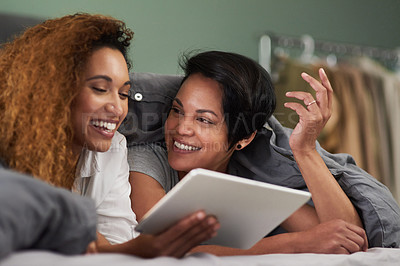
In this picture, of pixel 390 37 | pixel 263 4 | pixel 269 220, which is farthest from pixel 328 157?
pixel 390 37

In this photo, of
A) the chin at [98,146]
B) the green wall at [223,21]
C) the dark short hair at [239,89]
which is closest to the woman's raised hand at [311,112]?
the dark short hair at [239,89]

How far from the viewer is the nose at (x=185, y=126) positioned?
1240 millimetres

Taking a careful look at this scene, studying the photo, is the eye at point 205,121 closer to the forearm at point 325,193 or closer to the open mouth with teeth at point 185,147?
the open mouth with teeth at point 185,147

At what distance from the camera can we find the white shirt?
1030 mm

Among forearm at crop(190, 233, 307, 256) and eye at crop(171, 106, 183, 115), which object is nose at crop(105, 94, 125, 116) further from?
forearm at crop(190, 233, 307, 256)

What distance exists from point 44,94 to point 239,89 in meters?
0.54

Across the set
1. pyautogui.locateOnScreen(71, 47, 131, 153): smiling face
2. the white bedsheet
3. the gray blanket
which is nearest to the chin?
pyautogui.locateOnScreen(71, 47, 131, 153): smiling face

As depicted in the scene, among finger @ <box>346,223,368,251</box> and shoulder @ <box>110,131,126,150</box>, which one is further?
shoulder @ <box>110,131,126,150</box>

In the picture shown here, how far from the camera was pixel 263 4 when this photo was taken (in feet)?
8.20

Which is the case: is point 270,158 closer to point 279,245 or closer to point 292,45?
point 279,245

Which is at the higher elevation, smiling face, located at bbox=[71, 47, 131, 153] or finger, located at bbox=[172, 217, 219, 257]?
smiling face, located at bbox=[71, 47, 131, 153]

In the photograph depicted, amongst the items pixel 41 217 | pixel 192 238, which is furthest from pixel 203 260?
pixel 41 217

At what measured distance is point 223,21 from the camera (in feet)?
7.95

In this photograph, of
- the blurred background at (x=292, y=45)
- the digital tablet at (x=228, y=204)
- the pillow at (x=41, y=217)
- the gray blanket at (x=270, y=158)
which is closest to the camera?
the pillow at (x=41, y=217)
